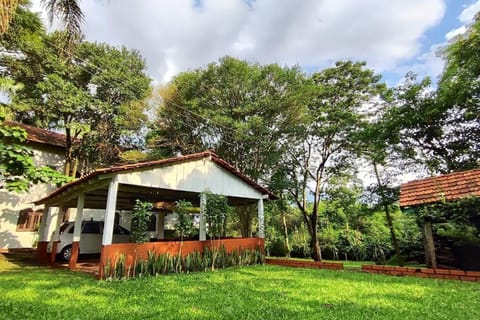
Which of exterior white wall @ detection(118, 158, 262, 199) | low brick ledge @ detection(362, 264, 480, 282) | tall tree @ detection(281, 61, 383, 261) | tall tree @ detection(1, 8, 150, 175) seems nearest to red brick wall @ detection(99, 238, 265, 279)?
exterior white wall @ detection(118, 158, 262, 199)

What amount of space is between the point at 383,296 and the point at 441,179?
5469 millimetres

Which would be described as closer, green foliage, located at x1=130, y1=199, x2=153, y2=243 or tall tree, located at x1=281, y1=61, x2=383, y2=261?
green foliage, located at x1=130, y1=199, x2=153, y2=243

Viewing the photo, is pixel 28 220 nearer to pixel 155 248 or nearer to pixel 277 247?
pixel 155 248

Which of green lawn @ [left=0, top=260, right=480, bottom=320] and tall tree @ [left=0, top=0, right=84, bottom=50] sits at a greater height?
tall tree @ [left=0, top=0, right=84, bottom=50]

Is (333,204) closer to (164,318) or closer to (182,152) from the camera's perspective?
(182,152)

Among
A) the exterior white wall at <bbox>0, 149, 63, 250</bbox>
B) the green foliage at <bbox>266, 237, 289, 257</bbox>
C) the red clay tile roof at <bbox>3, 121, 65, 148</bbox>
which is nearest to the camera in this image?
the exterior white wall at <bbox>0, 149, 63, 250</bbox>

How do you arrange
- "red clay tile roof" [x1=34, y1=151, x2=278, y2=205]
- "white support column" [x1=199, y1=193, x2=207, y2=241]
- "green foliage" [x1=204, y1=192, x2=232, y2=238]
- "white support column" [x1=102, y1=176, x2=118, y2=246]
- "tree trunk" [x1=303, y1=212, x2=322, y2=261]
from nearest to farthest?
"white support column" [x1=102, y1=176, x2=118, y2=246]
"red clay tile roof" [x1=34, y1=151, x2=278, y2=205]
"green foliage" [x1=204, y1=192, x2=232, y2=238]
"white support column" [x1=199, y1=193, x2=207, y2=241]
"tree trunk" [x1=303, y1=212, x2=322, y2=261]

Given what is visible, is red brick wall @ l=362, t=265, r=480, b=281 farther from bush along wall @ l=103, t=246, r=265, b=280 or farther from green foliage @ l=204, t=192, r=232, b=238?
green foliage @ l=204, t=192, r=232, b=238

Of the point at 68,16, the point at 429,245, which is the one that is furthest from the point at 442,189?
the point at 68,16

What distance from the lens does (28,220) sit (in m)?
16.0

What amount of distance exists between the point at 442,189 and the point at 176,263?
27.0ft

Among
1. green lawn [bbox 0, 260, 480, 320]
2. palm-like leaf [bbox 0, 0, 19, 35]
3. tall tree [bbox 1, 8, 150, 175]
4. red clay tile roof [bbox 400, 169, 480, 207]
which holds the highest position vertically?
tall tree [bbox 1, 8, 150, 175]

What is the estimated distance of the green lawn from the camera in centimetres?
420

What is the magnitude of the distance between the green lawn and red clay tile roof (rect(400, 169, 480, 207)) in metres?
2.37
